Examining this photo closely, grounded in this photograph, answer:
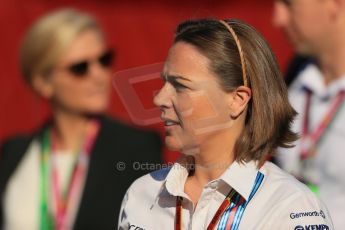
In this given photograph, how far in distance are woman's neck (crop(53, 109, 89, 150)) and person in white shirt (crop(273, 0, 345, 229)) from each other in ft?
4.37

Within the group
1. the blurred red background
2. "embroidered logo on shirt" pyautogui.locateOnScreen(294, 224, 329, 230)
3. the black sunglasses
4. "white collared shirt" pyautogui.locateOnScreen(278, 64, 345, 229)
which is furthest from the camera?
the blurred red background

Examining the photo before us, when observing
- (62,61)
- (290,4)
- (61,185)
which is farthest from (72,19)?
(290,4)

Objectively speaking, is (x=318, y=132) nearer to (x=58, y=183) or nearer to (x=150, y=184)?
(x=58, y=183)

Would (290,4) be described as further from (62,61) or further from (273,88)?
(273,88)

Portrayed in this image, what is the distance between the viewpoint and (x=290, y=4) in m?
5.26

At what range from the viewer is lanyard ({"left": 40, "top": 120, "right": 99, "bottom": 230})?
17.6 feet

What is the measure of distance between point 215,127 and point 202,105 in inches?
4.0

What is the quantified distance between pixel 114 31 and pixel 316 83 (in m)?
3.36

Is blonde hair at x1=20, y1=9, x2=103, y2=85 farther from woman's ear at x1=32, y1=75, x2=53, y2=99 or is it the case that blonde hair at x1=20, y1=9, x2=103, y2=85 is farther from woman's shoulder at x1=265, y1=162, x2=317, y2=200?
woman's shoulder at x1=265, y1=162, x2=317, y2=200

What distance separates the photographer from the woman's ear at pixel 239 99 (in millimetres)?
3080

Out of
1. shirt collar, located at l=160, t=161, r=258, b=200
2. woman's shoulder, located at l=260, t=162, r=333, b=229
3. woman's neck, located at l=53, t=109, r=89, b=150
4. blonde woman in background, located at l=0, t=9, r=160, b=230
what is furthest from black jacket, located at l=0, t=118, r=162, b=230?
woman's shoulder, located at l=260, t=162, r=333, b=229

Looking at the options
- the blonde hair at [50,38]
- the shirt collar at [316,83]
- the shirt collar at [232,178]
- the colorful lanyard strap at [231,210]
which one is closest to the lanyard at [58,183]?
the blonde hair at [50,38]

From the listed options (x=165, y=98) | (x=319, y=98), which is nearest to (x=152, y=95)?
(x=165, y=98)

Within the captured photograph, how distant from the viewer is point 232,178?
3045mm
